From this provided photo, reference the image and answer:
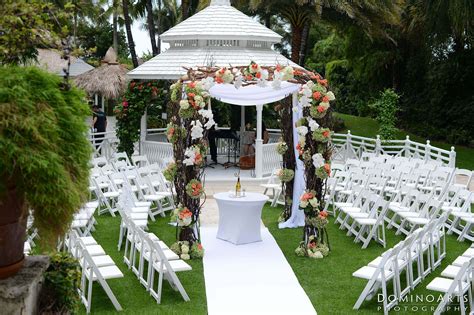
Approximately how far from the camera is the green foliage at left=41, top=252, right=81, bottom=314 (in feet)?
16.6

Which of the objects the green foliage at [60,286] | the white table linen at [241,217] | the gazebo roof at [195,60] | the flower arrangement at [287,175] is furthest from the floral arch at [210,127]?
the gazebo roof at [195,60]

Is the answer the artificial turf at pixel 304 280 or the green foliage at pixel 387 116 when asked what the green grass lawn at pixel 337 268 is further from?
the green foliage at pixel 387 116

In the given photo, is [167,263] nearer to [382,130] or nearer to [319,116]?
[319,116]

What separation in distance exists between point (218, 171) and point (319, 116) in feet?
28.8

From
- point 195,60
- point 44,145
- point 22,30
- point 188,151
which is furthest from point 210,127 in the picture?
point 195,60

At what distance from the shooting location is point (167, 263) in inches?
326

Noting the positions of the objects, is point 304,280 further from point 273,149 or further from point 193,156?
point 273,149

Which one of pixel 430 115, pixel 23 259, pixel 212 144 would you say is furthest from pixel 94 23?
pixel 23 259

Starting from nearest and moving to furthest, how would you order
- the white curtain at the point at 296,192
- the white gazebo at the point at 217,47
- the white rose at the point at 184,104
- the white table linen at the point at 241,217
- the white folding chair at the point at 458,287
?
1. the white folding chair at the point at 458,287
2. the white rose at the point at 184,104
3. the white table linen at the point at 241,217
4. the white curtain at the point at 296,192
5. the white gazebo at the point at 217,47

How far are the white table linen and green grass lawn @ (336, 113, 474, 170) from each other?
14638mm

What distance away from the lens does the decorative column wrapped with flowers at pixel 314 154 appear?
428 inches

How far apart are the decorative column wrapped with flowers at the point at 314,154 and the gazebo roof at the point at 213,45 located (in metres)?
7.11

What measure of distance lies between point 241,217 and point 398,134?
21497mm

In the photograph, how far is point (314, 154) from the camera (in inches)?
436
